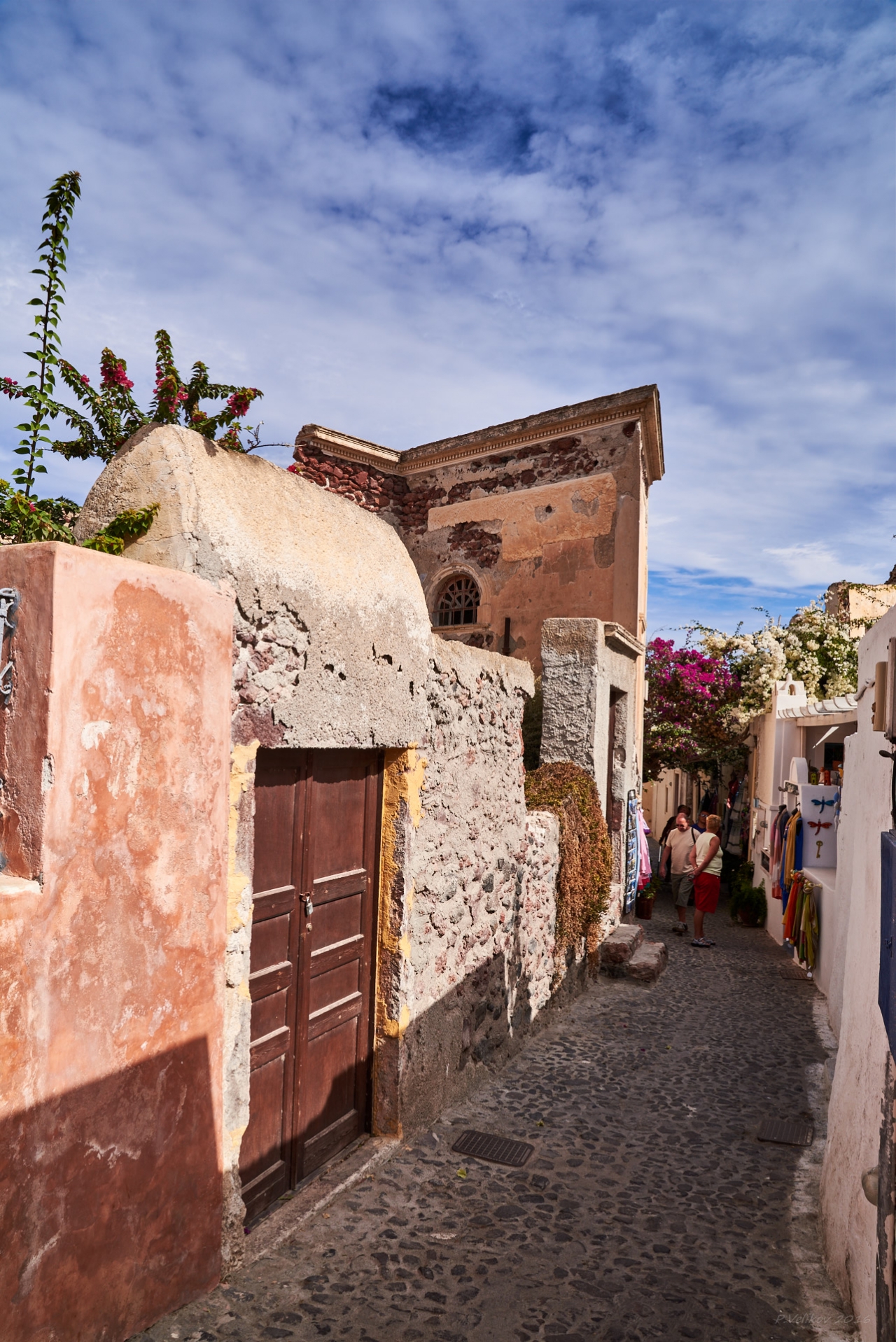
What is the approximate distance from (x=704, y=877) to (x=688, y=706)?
403 centimetres

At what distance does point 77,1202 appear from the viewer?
2.42 m

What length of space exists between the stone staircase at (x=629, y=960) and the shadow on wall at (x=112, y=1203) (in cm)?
562

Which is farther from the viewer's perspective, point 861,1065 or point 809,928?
point 809,928

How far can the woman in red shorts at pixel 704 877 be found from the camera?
986cm

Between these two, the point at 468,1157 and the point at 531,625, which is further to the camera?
the point at 531,625

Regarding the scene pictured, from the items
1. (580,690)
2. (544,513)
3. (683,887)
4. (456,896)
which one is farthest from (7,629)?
(683,887)

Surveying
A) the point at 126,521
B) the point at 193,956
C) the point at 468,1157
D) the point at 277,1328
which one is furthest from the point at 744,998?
the point at 126,521

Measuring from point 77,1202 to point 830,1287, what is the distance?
2.92 meters

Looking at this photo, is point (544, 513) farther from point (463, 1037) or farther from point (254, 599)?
point (254, 599)

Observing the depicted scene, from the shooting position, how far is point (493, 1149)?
4.41m

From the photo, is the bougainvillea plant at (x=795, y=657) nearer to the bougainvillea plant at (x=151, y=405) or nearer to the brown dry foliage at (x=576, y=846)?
the brown dry foliage at (x=576, y=846)

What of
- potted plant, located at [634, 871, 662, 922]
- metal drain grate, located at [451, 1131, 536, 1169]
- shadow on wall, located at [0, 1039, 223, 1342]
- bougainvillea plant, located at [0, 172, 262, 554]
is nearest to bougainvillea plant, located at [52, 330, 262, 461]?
bougainvillea plant, located at [0, 172, 262, 554]

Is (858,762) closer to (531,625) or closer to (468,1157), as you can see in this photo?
(468,1157)

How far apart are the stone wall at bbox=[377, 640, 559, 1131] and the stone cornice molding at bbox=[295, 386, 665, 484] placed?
478 cm
